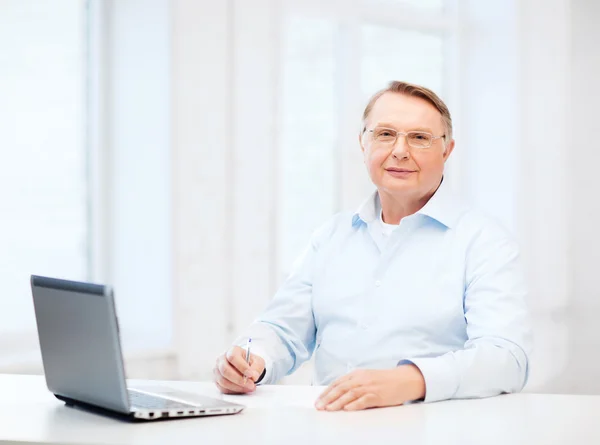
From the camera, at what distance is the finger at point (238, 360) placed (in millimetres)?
1864

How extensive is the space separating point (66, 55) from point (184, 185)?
76cm

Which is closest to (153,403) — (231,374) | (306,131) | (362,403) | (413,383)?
(231,374)

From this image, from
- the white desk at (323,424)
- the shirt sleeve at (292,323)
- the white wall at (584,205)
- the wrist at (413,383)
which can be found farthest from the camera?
the white wall at (584,205)

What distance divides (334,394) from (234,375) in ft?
0.99

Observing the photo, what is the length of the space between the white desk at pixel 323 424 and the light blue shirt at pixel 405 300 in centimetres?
22

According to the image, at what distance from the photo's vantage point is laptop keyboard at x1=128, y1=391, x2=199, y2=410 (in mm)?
1541

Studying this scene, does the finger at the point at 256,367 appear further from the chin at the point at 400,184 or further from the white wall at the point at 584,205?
the white wall at the point at 584,205

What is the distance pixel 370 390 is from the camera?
1.65 m

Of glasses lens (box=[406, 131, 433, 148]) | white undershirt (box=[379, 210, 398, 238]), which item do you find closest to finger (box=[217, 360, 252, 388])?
white undershirt (box=[379, 210, 398, 238])

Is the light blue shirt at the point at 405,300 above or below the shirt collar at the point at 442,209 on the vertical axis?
below

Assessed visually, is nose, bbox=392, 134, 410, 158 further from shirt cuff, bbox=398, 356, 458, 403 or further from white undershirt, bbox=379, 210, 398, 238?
shirt cuff, bbox=398, 356, 458, 403

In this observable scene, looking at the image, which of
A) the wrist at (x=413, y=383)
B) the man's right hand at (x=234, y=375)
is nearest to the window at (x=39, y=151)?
the man's right hand at (x=234, y=375)

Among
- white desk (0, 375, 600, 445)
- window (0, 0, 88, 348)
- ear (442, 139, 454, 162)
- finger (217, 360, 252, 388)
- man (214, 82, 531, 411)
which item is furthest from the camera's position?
window (0, 0, 88, 348)

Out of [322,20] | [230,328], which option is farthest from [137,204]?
[322,20]
